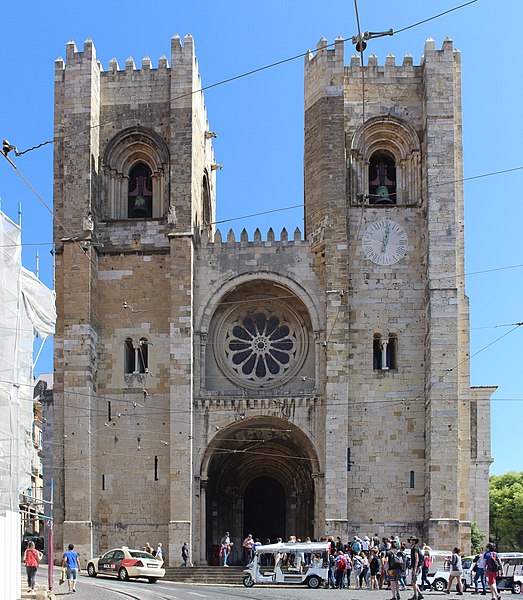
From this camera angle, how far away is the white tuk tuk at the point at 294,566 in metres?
32.5

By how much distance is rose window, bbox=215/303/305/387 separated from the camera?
40938 mm

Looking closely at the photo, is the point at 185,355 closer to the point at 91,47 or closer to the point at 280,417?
the point at 280,417

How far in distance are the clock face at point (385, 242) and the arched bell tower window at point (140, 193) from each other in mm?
7535

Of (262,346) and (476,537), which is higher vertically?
(262,346)

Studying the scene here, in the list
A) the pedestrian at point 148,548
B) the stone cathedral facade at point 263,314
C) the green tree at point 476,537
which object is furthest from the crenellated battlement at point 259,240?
the green tree at point 476,537

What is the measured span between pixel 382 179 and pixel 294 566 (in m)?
14.5

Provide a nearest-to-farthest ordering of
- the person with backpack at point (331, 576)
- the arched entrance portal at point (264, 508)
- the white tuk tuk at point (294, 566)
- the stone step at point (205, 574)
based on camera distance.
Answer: the person with backpack at point (331, 576), the white tuk tuk at point (294, 566), the stone step at point (205, 574), the arched entrance portal at point (264, 508)

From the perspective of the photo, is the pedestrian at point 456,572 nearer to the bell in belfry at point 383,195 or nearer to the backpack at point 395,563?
the backpack at point 395,563

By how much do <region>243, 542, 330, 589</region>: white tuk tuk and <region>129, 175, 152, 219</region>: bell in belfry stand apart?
45.0ft

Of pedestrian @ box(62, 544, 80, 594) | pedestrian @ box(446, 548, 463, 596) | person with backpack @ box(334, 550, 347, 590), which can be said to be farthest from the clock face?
pedestrian @ box(62, 544, 80, 594)

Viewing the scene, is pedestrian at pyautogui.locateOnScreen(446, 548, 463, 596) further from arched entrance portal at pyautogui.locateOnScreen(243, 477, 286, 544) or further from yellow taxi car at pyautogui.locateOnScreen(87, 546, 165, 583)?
arched entrance portal at pyautogui.locateOnScreen(243, 477, 286, 544)

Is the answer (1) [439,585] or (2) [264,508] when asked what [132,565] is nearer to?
(1) [439,585]

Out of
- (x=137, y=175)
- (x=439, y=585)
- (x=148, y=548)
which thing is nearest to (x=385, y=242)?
(x=137, y=175)

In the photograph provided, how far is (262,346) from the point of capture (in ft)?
135
